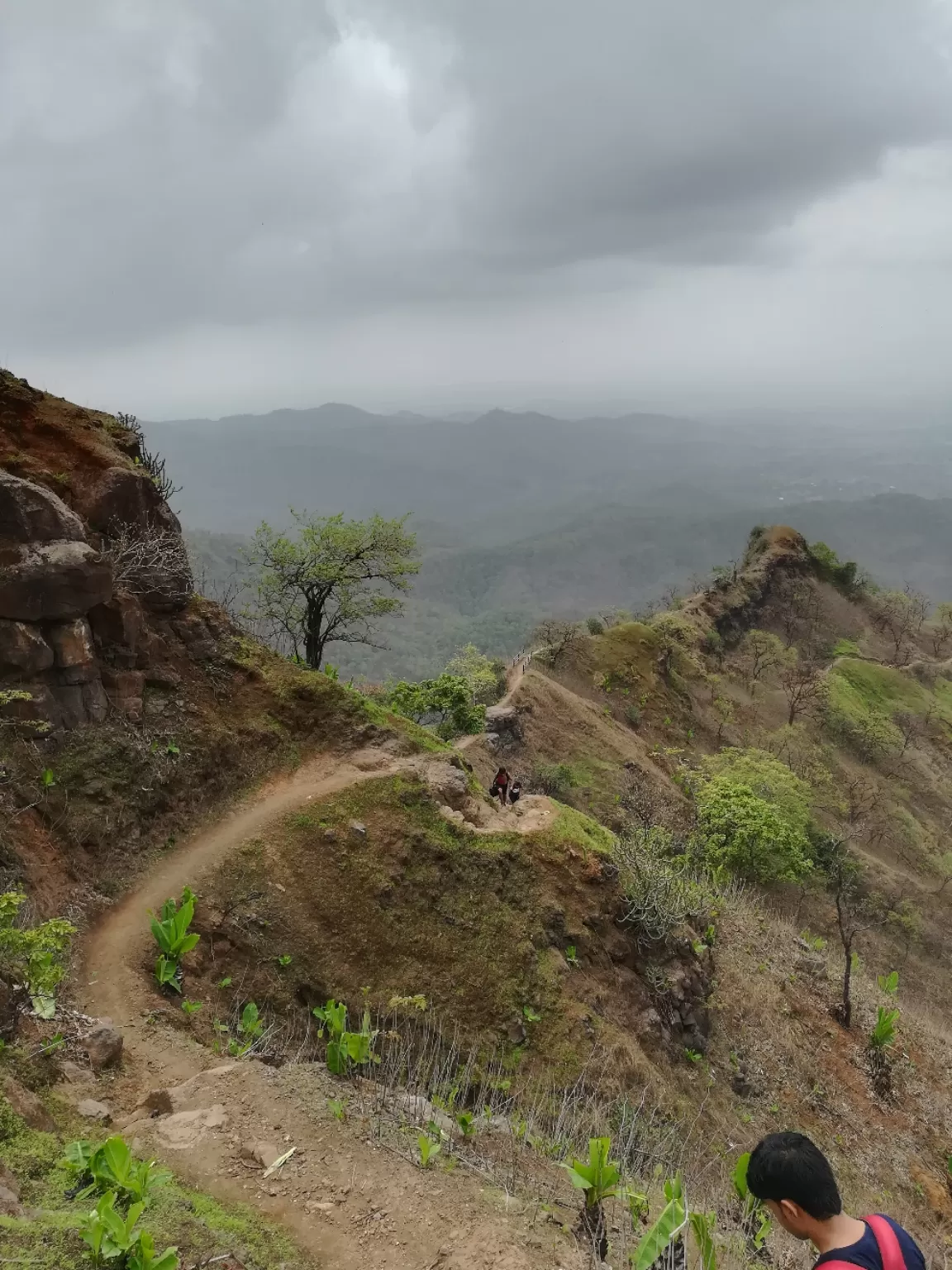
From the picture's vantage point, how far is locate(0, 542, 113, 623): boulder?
49.1 ft

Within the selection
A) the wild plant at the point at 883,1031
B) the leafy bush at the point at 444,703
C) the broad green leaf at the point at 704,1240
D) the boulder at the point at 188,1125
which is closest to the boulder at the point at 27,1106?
the boulder at the point at 188,1125

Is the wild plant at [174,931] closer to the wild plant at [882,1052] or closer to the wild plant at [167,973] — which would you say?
the wild plant at [167,973]

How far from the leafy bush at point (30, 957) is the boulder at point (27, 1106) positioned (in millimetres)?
1477

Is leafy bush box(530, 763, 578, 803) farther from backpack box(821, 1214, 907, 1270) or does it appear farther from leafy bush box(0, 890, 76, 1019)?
backpack box(821, 1214, 907, 1270)

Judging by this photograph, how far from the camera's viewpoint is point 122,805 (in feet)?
52.6

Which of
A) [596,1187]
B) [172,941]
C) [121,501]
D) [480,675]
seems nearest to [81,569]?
[121,501]

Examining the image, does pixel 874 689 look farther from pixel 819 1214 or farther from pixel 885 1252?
pixel 885 1252

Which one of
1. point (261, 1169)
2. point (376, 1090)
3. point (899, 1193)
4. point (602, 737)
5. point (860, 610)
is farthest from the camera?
point (860, 610)

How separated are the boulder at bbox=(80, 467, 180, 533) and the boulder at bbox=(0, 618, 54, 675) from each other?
3.45 meters

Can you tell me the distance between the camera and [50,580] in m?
15.4

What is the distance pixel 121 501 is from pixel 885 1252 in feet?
62.2

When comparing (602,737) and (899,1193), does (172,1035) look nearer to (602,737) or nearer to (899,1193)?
(899,1193)

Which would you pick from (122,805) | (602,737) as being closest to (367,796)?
(122,805)

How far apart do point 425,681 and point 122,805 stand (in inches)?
796
